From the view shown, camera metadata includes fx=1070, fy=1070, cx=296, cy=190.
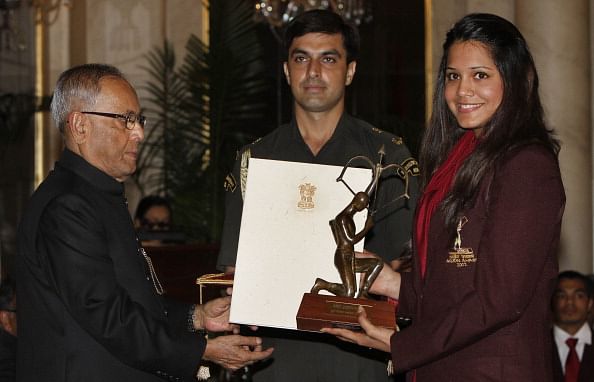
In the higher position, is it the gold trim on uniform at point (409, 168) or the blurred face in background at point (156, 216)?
the gold trim on uniform at point (409, 168)

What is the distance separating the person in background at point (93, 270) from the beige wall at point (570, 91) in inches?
210

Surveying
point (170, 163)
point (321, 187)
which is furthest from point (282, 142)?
point (170, 163)

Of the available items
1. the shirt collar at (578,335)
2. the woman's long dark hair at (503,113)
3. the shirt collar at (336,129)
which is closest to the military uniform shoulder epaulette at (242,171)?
the shirt collar at (336,129)

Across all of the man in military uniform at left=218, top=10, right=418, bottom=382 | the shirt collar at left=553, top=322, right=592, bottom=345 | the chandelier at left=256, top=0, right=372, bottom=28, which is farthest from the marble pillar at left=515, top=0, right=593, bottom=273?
the man in military uniform at left=218, top=10, right=418, bottom=382

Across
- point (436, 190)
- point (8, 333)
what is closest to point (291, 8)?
point (8, 333)

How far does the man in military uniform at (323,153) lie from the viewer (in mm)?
4129

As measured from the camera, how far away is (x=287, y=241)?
366 centimetres

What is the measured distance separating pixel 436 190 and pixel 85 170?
1127mm

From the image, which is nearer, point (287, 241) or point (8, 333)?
point (287, 241)

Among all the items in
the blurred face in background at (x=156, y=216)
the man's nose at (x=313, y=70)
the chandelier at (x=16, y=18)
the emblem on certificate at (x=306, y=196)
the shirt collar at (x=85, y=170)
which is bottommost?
the blurred face in background at (x=156, y=216)

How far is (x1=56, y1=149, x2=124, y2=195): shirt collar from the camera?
3.45 m

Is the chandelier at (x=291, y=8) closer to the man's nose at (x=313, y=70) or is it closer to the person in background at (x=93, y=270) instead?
the man's nose at (x=313, y=70)

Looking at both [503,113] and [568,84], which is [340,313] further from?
[568,84]

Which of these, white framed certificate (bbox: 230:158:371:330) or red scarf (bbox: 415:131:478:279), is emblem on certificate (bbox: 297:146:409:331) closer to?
white framed certificate (bbox: 230:158:371:330)
